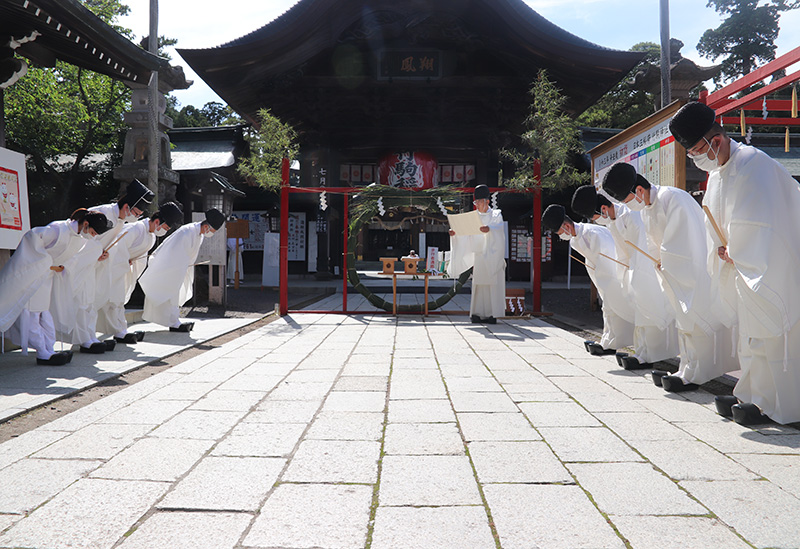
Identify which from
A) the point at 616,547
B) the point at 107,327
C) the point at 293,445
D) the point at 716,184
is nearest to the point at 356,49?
the point at 107,327

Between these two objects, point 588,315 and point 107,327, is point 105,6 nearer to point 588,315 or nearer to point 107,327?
point 107,327

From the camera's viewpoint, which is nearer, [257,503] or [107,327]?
[257,503]

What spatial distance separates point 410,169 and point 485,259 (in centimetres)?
639

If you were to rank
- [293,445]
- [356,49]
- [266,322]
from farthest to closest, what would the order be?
[356,49]
[266,322]
[293,445]

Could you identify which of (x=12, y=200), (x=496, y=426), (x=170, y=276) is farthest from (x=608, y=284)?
(x=12, y=200)

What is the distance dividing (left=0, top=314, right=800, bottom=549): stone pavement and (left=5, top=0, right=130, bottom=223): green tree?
14867mm

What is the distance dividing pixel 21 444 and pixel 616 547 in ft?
9.18

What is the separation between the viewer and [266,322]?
27.3ft

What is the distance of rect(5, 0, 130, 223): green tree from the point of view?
15.7m

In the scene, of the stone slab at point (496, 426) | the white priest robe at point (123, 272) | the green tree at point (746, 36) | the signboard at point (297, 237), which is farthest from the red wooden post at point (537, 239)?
the green tree at point (746, 36)

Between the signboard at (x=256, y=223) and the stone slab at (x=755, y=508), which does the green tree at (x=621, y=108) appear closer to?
the signboard at (x=256, y=223)

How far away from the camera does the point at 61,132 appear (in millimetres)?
16234

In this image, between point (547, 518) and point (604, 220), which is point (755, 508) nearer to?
point (547, 518)

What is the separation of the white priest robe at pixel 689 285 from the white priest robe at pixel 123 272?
551 cm
